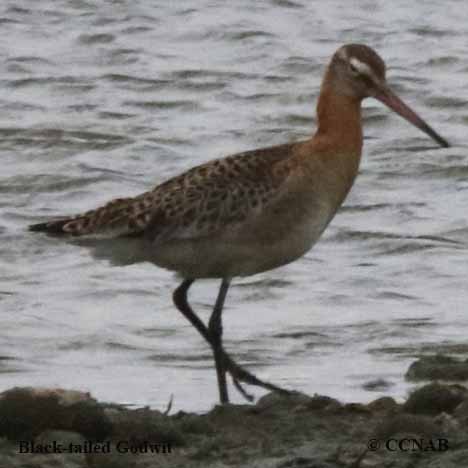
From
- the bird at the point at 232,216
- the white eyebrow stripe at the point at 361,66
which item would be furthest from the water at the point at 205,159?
the white eyebrow stripe at the point at 361,66

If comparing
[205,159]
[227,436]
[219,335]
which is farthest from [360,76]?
[205,159]

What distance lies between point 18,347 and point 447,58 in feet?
27.5

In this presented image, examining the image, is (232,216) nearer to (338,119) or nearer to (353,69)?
(338,119)

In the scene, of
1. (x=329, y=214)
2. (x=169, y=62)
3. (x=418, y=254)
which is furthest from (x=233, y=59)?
(x=329, y=214)

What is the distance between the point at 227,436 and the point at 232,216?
1368 mm

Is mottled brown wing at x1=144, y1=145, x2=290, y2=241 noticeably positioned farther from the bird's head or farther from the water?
the water

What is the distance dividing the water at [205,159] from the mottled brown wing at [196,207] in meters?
0.75

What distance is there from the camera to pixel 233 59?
18.2m

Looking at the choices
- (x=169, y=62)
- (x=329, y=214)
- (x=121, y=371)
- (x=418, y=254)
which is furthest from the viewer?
(x=169, y=62)

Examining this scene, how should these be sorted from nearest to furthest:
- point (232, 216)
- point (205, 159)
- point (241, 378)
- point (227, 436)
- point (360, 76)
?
point (227, 436) → point (232, 216) → point (241, 378) → point (360, 76) → point (205, 159)

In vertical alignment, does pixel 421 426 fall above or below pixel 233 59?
above

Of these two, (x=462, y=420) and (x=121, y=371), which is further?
(x=121, y=371)

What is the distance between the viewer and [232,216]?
30.3ft

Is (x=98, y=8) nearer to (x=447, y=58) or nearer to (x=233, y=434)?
(x=447, y=58)
